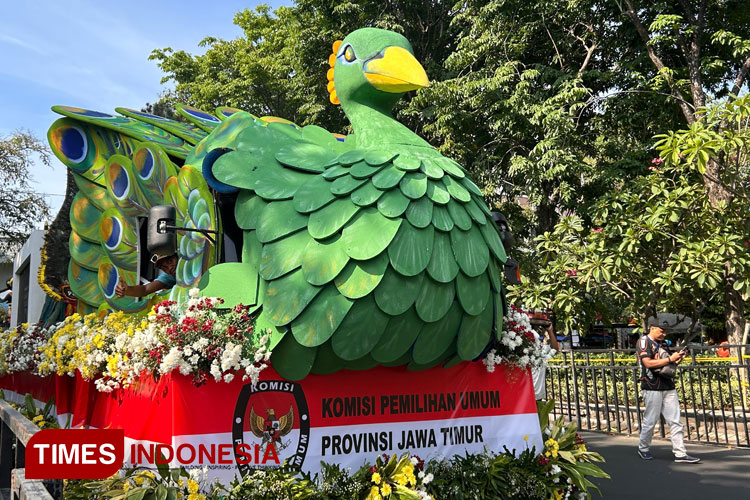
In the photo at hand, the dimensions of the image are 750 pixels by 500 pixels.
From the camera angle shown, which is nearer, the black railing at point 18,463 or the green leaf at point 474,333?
the black railing at point 18,463

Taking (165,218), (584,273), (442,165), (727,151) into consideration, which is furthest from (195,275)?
(727,151)

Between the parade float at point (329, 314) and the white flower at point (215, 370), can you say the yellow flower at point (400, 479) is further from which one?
the white flower at point (215, 370)

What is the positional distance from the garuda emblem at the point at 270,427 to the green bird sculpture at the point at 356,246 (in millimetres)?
271

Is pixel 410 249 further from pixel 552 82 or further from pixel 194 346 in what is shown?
pixel 552 82

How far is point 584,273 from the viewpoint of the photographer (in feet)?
31.3

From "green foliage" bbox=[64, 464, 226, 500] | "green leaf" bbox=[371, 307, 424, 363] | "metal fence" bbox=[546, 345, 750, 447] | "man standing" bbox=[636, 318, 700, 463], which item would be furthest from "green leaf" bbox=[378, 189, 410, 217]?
"metal fence" bbox=[546, 345, 750, 447]

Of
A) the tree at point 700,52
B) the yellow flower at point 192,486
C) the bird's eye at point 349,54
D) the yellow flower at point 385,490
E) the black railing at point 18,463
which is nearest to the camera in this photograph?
the black railing at point 18,463

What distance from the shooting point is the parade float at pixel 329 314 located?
3570mm

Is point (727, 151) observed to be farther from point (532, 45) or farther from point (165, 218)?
point (165, 218)

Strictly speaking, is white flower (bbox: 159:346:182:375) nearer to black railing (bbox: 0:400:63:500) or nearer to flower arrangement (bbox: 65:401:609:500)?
flower arrangement (bbox: 65:401:609:500)

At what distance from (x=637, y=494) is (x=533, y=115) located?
7744 millimetres

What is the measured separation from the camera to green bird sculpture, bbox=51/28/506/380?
11.7 ft

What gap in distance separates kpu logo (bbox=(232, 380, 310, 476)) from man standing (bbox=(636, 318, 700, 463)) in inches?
183

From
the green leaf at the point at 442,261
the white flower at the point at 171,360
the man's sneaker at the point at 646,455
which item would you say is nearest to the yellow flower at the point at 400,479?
the green leaf at the point at 442,261
